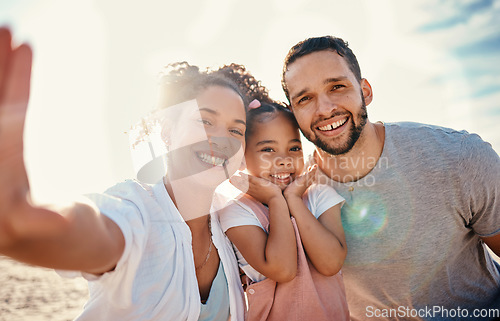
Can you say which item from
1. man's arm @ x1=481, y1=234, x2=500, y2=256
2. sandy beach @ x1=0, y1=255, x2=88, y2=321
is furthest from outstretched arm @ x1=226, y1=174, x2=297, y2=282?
sandy beach @ x1=0, y1=255, x2=88, y2=321

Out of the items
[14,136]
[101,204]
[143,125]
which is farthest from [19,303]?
[14,136]

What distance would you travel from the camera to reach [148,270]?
1.92 meters

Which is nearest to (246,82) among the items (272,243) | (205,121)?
(205,121)

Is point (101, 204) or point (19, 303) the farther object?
point (19, 303)

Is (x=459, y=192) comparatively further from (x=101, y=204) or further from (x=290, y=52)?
(x=101, y=204)

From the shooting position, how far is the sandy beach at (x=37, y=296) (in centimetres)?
723

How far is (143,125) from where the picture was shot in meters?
3.16

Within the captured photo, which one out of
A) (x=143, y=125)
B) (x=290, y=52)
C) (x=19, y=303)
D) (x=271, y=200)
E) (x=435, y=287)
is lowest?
(x=435, y=287)

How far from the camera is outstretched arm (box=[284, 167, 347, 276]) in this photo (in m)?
2.42

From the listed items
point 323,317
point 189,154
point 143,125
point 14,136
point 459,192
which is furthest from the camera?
point 143,125

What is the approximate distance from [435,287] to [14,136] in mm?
3119

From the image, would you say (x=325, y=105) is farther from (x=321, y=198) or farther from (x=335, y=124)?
(x=321, y=198)

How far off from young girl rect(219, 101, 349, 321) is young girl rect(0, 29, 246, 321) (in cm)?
16

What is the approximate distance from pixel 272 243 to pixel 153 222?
2.80 ft
